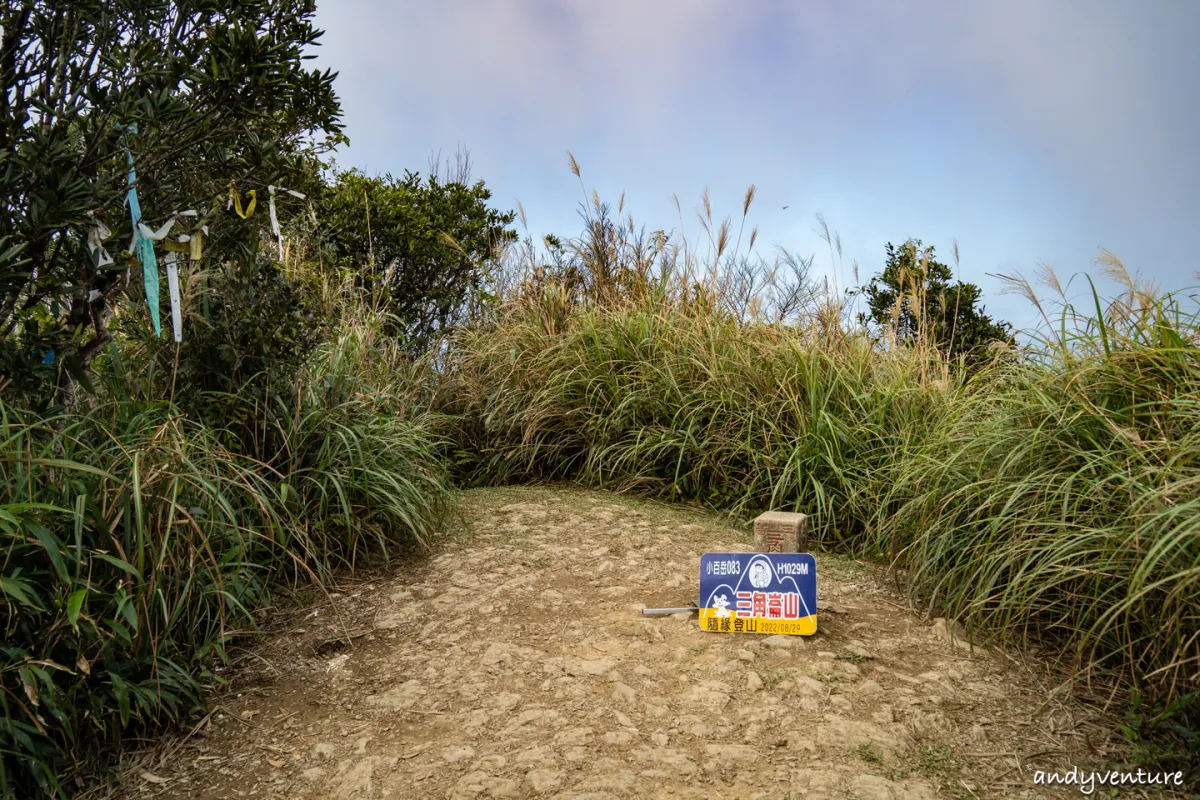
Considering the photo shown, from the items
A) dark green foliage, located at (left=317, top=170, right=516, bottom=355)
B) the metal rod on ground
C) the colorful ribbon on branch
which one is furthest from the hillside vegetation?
dark green foliage, located at (left=317, top=170, right=516, bottom=355)

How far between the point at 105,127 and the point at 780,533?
3.11m

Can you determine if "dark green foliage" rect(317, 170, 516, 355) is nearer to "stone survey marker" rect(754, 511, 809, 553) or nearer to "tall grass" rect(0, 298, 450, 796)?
"tall grass" rect(0, 298, 450, 796)

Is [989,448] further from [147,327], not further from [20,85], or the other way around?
[20,85]

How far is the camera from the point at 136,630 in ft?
9.04

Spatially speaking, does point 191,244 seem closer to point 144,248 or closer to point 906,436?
point 144,248

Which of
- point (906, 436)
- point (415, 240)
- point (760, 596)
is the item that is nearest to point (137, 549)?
point (760, 596)

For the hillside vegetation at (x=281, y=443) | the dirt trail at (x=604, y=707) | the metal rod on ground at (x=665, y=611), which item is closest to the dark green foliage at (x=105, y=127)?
the hillside vegetation at (x=281, y=443)

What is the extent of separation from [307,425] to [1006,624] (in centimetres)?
308

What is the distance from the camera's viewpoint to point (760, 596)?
3.53 meters

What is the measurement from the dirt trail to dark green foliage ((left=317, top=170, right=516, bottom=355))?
5271 mm

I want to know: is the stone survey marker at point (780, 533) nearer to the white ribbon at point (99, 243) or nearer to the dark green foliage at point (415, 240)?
the white ribbon at point (99, 243)

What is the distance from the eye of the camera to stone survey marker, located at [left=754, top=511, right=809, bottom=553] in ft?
12.8

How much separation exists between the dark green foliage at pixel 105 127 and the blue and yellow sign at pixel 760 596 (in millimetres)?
2477

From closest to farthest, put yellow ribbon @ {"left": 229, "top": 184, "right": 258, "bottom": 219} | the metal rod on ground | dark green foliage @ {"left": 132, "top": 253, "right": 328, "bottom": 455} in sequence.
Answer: yellow ribbon @ {"left": 229, "top": 184, "right": 258, "bottom": 219} < the metal rod on ground < dark green foliage @ {"left": 132, "top": 253, "right": 328, "bottom": 455}
